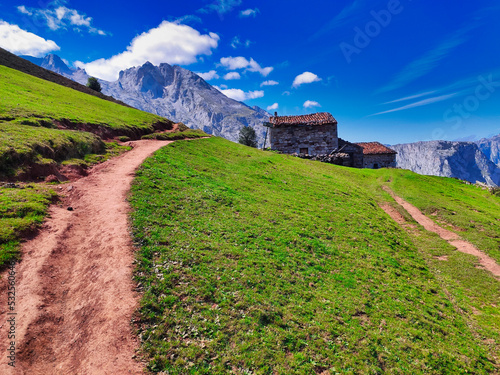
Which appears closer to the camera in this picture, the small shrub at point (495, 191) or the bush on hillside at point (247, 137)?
the small shrub at point (495, 191)

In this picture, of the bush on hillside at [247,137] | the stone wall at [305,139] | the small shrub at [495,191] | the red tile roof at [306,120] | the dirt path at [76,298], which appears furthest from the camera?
the bush on hillside at [247,137]

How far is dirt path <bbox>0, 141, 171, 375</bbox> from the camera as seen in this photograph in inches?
253

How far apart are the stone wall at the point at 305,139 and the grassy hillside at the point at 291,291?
3554 centimetres

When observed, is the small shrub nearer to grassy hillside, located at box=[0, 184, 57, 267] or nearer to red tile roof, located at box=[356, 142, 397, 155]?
red tile roof, located at box=[356, 142, 397, 155]

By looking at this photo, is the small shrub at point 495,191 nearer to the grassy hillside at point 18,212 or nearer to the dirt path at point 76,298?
the dirt path at point 76,298

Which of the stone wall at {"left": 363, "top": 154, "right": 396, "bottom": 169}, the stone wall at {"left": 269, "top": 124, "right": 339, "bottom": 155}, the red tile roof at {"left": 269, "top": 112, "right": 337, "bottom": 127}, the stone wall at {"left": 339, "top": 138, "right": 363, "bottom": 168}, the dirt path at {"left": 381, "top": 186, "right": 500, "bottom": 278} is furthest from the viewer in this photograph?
the stone wall at {"left": 363, "top": 154, "right": 396, "bottom": 169}

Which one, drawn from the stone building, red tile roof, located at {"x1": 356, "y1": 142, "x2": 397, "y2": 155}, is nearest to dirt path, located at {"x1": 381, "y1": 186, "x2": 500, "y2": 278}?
the stone building

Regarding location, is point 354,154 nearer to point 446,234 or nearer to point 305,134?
point 305,134

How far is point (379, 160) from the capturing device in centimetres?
6569

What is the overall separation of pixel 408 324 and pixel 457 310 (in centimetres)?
404

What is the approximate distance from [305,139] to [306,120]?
453 cm

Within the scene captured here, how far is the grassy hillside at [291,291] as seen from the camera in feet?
24.4

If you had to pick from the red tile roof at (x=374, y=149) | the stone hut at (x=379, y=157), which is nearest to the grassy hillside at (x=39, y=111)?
the stone hut at (x=379, y=157)

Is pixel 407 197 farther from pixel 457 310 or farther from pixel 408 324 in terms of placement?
pixel 408 324
